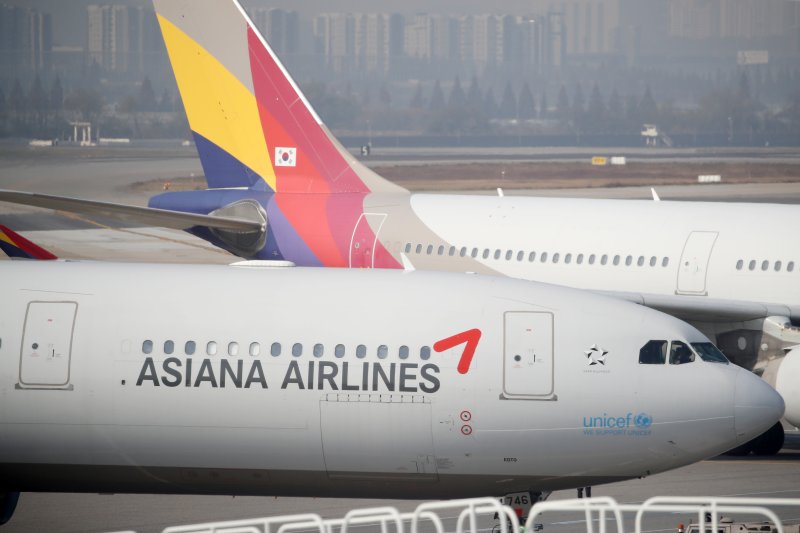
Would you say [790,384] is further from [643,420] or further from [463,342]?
[463,342]

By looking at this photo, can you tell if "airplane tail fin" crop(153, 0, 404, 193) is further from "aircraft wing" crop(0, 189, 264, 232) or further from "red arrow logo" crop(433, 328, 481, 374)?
"red arrow logo" crop(433, 328, 481, 374)

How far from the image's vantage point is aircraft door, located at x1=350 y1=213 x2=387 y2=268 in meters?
30.5

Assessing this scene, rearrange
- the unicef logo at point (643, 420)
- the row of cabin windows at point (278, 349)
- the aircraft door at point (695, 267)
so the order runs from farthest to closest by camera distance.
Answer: the aircraft door at point (695, 267)
the row of cabin windows at point (278, 349)
the unicef logo at point (643, 420)

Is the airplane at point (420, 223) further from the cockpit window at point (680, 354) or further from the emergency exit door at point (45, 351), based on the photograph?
the cockpit window at point (680, 354)

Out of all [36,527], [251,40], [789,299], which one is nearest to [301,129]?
[251,40]

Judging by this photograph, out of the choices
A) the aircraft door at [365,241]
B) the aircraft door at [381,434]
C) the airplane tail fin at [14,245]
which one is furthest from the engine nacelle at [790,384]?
the airplane tail fin at [14,245]

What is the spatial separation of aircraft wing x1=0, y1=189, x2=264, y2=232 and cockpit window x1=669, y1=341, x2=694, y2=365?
13024 millimetres

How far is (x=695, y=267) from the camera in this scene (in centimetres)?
2695

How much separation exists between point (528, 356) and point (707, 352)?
90.7 inches

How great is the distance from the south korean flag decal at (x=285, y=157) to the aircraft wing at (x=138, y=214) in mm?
2295

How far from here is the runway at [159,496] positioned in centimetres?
1961

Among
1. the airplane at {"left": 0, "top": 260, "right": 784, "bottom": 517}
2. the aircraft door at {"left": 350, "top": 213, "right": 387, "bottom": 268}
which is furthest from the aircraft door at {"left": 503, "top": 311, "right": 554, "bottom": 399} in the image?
the aircraft door at {"left": 350, "top": 213, "right": 387, "bottom": 268}

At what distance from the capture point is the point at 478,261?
1142 inches

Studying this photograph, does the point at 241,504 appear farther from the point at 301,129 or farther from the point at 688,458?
the point at 301,129
